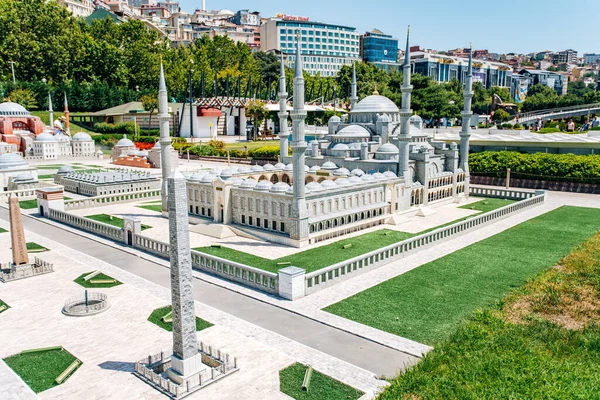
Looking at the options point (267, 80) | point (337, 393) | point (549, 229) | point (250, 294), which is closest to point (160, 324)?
point (250, 294)

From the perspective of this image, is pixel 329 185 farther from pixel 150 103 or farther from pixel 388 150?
pixel 150 103

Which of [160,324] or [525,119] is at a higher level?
[525,119]

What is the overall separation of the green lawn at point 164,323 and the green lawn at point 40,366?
9.00ft

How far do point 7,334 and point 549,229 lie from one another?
87.3 feet

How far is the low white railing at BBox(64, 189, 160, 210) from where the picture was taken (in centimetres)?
3359

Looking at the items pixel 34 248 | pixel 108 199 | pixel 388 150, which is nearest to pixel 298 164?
pixel 388 150

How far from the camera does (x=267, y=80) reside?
4707 inches

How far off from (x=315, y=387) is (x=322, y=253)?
1213 centimetres

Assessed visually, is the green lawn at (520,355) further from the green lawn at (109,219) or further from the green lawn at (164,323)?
the green lawn at (109,219)

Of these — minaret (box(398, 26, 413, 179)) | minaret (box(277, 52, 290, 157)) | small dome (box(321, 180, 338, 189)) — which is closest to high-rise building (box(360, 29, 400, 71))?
minaret (box(277, 52, 290, 157))

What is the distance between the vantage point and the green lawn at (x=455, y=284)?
49.6ft

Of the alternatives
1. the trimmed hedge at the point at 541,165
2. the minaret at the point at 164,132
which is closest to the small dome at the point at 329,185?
the minaret at the point at 164,132

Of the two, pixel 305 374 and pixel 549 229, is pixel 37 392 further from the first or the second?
pixel 549 229

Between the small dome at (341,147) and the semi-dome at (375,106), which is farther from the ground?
the semi-dome at (375,106)
